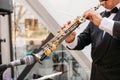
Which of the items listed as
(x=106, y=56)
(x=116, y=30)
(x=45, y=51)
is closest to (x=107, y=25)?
(x=116, y=30)

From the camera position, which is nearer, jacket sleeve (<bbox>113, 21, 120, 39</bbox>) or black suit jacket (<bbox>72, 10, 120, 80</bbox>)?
jacket sleeve (<bbox>113, 21, 120, 39</bbox>)

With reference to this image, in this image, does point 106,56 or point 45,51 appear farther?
point 106,56

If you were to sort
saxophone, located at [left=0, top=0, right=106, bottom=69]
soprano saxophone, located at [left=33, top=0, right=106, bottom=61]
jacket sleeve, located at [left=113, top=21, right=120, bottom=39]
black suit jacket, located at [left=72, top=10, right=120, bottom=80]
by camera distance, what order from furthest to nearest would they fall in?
black suit jacket, located at [left=72, top=10, right=120, bottom=80] → jacket sleeve, located at [left=113, top=21, right=120, bottom=39] → soprano saxophone, located at [left=33, top=0, right=106, bottom=61] → saxophone, located at [left=0, top=0, right=106, bottom=69]

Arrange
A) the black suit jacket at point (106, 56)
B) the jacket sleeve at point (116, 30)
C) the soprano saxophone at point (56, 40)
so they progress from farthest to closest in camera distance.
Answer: the black suit jacket at point (106, 56) < the jacket sleeve at point (116, 30) < the soprano saxophone at point (56, 40)

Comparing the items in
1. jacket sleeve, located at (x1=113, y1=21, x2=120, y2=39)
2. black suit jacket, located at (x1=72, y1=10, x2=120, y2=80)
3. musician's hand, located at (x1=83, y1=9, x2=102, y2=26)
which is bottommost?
black suit jacket, located at (x1=72, y1=10, x2=120, y2=80)

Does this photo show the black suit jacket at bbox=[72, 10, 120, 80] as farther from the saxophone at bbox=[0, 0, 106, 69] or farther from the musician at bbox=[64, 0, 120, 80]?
the saxophone at bbox=[0, 0, 106, 69]

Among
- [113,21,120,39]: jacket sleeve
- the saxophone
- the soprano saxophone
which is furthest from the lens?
[113,21,120,39]: jacket sleeve

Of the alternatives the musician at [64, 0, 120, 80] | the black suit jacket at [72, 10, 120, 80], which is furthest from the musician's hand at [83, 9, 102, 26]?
the black suit jacket at [72, 10, 120, 80]

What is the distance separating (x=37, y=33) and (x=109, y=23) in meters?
1.52

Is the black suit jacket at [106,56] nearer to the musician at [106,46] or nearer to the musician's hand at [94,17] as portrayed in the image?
the musician at [106,46]

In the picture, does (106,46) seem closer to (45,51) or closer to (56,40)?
(56,40)

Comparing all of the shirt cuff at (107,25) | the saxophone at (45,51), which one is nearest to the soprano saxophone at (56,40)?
the saxophone at (45,51)

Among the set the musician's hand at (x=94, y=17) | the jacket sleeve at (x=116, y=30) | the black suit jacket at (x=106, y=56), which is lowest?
the black suit jacket at (x=106, y=56)

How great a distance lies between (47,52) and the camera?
90 centimetres
